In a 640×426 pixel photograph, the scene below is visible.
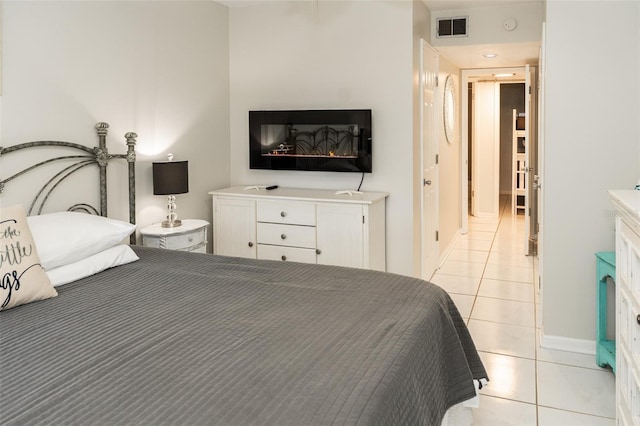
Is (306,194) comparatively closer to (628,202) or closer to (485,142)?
(628,202)

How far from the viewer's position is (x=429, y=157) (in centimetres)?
518

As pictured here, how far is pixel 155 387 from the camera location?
1.48m

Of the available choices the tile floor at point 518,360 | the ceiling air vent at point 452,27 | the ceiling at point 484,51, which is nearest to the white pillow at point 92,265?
the tile floor at point 518,360

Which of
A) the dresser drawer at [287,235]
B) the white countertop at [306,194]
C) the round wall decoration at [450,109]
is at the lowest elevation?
the dresser drawer at [287,235]

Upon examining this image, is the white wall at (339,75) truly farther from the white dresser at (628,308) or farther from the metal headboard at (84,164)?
the white dresser at (628,308)

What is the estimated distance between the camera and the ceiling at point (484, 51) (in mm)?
4852

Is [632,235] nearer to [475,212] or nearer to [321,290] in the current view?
[321,290]

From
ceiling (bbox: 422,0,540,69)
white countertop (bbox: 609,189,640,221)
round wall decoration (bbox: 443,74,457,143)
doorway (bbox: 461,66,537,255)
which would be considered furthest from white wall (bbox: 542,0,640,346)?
doorway (bbox: 461,66,537,255)

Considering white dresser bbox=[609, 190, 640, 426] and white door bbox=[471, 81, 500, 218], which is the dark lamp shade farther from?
white door bbox=[471, 81, 500, 218]

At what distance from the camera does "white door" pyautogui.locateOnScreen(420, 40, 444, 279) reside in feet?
15.9

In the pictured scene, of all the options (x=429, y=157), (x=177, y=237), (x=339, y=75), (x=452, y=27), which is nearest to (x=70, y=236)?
(x=177, y=237)

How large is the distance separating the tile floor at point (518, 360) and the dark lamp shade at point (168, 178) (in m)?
2.35

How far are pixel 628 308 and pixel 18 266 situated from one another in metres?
2.40

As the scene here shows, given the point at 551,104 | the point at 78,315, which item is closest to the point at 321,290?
the point at 78,315
